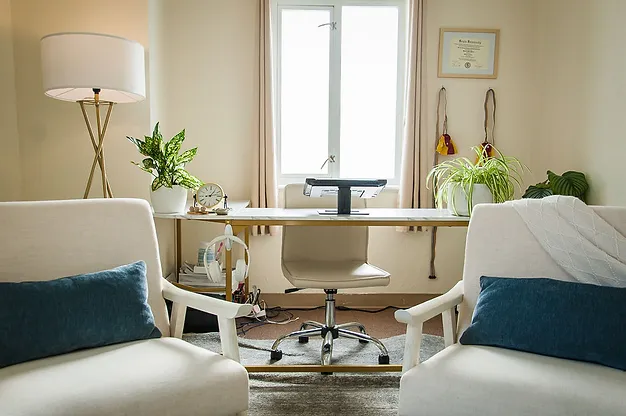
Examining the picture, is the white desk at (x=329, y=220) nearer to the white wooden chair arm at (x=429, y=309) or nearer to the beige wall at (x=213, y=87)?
the white wooden chair arm at (x=429, y=309)

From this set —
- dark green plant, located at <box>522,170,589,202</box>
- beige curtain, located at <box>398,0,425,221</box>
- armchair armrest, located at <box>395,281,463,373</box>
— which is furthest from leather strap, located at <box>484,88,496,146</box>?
armchair armrest, located at <box>395,281,463,373</box>

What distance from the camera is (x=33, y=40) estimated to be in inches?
117

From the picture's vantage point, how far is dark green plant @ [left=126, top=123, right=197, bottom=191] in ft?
8.54

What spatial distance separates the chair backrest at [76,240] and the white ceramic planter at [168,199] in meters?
0.68

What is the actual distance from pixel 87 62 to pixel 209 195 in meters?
0.84

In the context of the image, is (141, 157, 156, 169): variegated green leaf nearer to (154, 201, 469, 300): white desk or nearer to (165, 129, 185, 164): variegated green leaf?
(165, 129, 185, 164): variegated green leaf

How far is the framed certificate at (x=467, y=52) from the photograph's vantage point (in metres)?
3.60

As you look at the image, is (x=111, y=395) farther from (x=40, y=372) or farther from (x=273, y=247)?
(x=273, y=247)

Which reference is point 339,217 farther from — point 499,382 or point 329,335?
point 499,382

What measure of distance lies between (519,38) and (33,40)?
122 inches

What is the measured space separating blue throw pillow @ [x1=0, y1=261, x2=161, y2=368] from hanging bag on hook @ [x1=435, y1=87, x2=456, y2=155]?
8.02 feet

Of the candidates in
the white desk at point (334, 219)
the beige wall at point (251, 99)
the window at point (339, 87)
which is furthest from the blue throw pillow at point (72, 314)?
the window at point (339, 87)

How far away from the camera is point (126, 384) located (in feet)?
4.57

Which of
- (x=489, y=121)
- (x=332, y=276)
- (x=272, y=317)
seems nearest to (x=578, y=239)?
(x=332, y=276)
